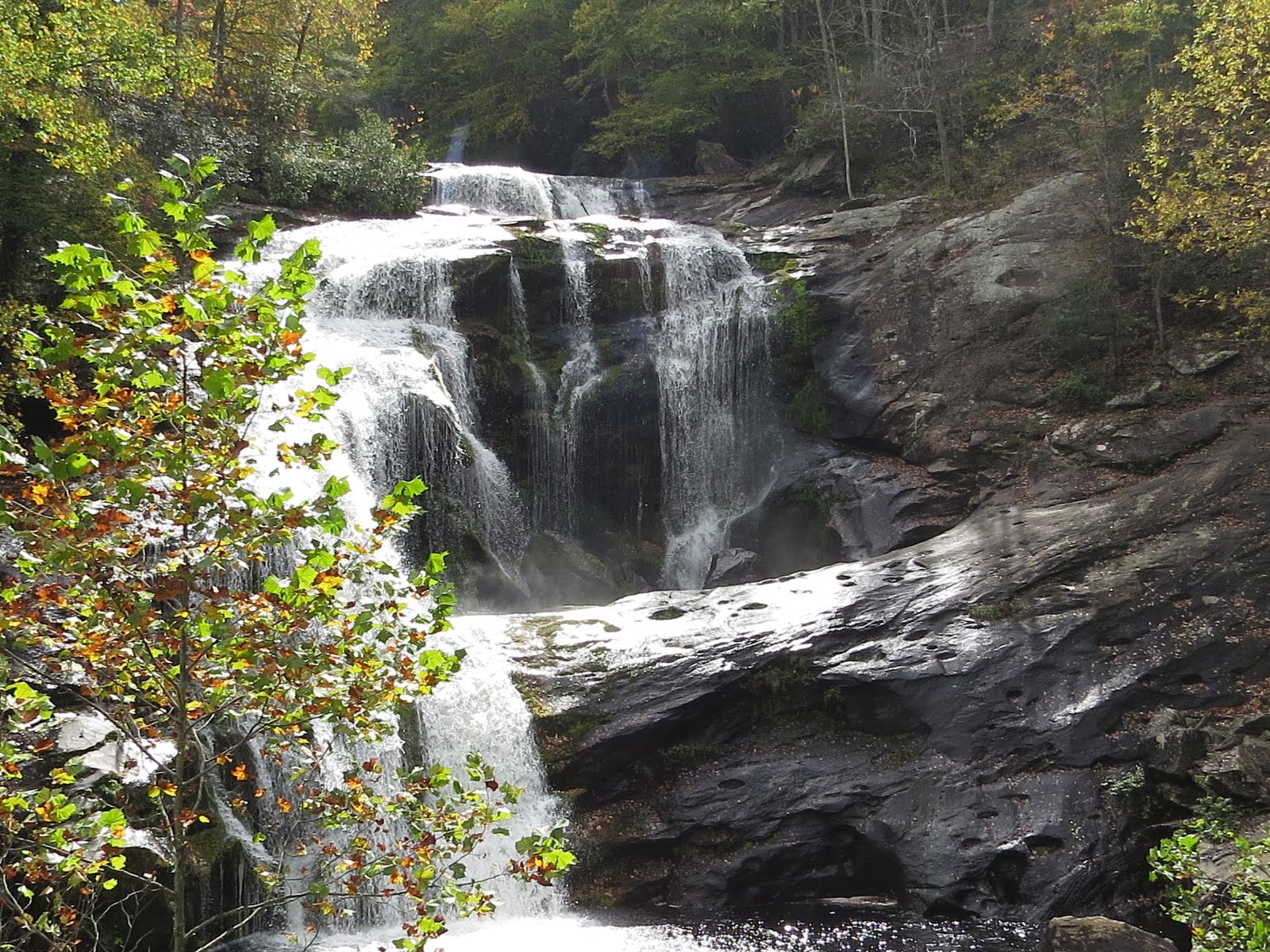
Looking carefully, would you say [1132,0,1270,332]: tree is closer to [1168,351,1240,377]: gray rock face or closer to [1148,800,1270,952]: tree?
[1168,351,1240,377]: gray rock face

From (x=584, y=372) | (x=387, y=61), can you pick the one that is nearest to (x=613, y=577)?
(x=584, y=372)

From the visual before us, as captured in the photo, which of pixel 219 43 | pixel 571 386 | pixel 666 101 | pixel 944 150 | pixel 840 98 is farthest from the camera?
pixel 666 101

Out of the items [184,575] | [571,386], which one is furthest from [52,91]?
[184,575]

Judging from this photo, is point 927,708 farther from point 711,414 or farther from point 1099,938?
point 711,414

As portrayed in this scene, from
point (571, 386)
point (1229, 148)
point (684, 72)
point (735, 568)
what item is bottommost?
point (735, 568)

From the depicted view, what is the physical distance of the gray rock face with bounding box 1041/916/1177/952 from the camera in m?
7.08

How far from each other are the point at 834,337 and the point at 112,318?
53.9 feet

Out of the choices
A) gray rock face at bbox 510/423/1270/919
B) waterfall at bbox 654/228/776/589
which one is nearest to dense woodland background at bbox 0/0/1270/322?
gray rock face at bbox 510/423/1270/919

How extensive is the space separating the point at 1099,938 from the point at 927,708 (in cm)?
364

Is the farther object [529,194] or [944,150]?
[529,194]

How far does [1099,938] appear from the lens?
23.9 feet

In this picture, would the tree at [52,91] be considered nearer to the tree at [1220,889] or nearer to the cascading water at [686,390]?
the cascading water at [686,390]

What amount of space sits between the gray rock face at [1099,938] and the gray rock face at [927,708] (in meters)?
1.58

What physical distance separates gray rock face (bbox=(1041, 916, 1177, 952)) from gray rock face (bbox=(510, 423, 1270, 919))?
5.19ft
